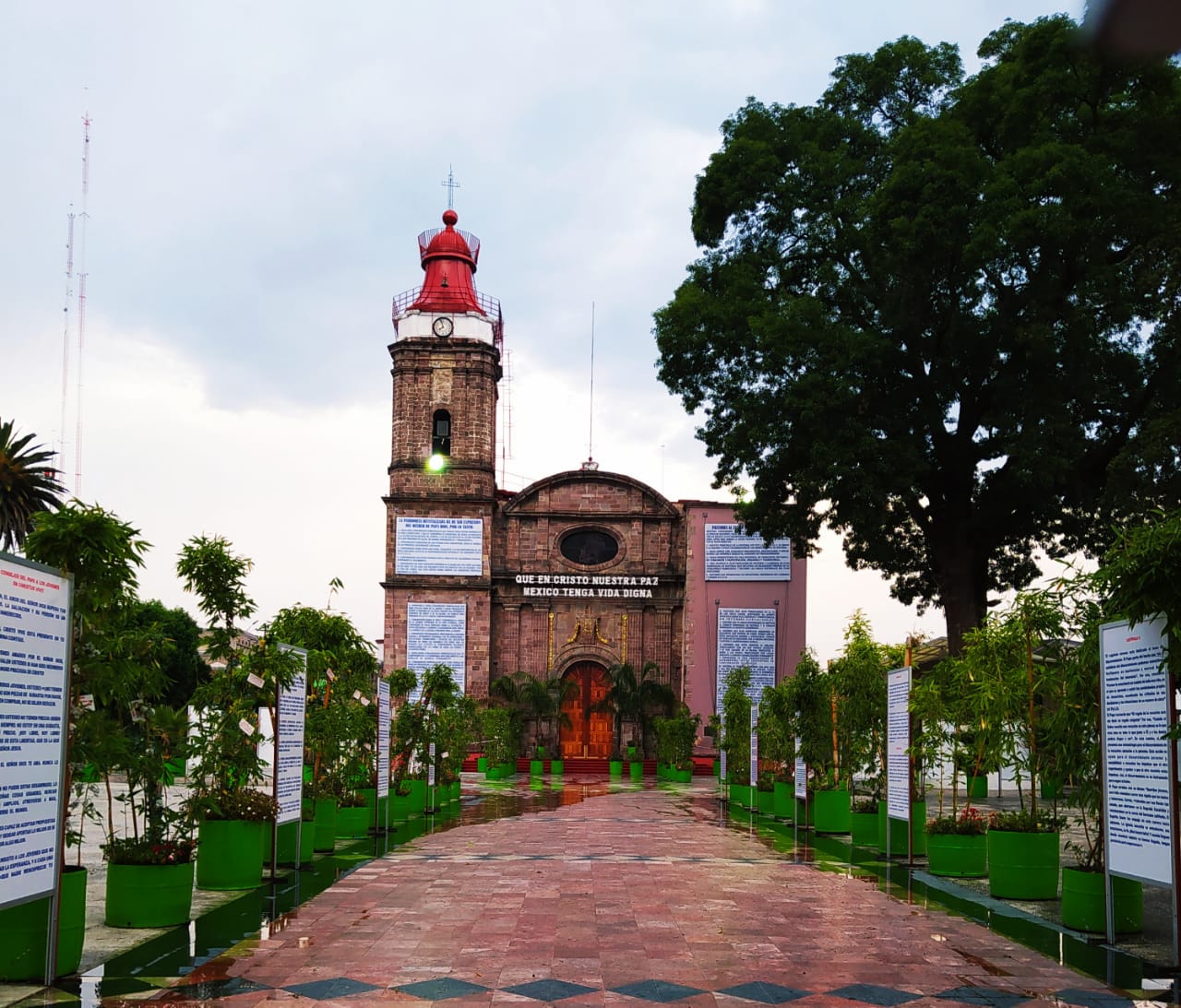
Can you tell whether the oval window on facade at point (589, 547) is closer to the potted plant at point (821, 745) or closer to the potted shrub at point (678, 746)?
the potted shrub at point (678, 746)

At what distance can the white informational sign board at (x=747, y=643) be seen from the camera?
41438mm

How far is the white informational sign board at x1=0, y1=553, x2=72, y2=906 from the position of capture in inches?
247

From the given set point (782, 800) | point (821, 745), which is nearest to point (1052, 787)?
point (821, 745)

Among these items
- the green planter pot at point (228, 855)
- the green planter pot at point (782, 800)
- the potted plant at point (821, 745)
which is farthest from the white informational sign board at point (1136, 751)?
the green planter pot at point (782, 800)

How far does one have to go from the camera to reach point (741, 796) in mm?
25016

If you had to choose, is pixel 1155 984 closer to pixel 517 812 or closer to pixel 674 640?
pixel 517 812

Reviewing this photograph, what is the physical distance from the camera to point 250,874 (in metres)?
10.9

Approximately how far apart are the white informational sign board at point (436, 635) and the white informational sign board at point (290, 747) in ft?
98.5

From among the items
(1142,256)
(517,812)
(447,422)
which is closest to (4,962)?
(517,812)

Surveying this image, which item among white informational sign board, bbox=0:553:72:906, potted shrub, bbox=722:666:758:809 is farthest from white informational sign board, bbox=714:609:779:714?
white informational sign board, bbox=0:553:72:906

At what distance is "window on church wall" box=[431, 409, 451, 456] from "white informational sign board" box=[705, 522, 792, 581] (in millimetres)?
9336

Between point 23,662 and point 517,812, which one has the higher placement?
point 23,662

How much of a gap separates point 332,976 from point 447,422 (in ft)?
122

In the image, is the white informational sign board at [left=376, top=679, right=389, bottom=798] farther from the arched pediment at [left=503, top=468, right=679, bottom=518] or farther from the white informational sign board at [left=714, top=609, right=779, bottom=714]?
the arched pediment at [left=503, top=468, right=679, bottom=518]
